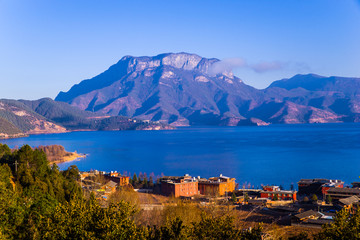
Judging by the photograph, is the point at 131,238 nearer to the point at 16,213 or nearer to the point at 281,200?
the point at 16,213

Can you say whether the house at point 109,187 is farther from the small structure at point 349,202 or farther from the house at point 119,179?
the small structure at point 349,202

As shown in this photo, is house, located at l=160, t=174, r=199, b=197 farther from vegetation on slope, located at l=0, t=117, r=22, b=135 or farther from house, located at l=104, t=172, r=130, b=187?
vegetation on slope, located at l=0, t=117, r=22, b=135

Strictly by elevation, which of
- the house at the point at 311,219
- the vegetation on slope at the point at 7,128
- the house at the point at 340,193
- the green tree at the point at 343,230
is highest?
the green tree at the point at 343,230

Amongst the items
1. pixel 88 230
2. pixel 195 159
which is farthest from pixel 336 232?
pixel 195 159

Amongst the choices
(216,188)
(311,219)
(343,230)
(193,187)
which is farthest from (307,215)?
(193,187)

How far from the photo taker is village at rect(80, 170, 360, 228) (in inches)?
1127

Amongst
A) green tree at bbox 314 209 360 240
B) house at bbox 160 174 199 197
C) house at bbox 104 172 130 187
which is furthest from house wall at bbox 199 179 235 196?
green tree at bbox 314 209 360 240

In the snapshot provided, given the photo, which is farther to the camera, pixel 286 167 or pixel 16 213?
pixel 286 167

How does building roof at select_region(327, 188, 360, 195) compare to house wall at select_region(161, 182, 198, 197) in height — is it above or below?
above

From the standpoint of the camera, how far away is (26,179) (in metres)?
23.9

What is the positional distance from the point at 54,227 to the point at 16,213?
3.60 metres

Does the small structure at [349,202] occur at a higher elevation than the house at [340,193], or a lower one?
higher

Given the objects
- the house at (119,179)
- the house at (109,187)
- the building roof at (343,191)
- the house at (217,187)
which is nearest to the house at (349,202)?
the building roof at (343,191)

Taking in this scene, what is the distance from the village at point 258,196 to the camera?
93.9 ft
